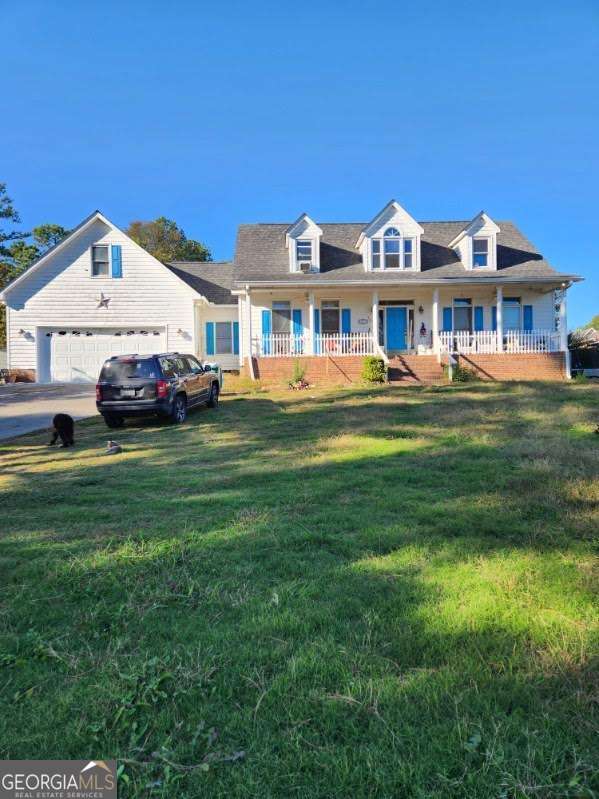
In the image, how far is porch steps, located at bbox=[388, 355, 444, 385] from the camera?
19000 millimetres

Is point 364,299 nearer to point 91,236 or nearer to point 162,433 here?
point 91,236

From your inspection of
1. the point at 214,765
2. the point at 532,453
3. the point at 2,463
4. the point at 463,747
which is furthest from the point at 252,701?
the point at 2,463

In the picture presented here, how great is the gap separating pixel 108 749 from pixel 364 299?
2221cm

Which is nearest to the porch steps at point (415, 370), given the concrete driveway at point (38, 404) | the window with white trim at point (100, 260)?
the concrete driveway at point (38, 404)

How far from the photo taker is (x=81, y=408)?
49.9 feet

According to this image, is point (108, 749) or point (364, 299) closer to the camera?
point (108, 749)

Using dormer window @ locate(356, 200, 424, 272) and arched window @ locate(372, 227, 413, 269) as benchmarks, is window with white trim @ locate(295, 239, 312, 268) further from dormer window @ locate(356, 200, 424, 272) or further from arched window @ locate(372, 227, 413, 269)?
arched window @ locate(372, 227, 413, 269)

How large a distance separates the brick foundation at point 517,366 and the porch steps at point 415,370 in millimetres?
1271

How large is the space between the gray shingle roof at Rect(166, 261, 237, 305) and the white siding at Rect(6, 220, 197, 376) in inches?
61.8

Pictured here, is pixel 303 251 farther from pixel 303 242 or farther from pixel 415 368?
pixel 415 368

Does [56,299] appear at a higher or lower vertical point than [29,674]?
higher

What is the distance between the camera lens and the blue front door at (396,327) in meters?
23.2

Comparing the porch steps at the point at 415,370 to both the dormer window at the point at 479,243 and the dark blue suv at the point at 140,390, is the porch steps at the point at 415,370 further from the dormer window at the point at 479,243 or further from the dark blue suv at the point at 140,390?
the dark blue suv at the point at 140,390

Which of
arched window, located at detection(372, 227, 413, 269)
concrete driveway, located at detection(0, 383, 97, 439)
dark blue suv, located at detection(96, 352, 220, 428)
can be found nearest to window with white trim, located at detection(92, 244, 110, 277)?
concrete driveway, located at detection(0, 383, 97, 439)
